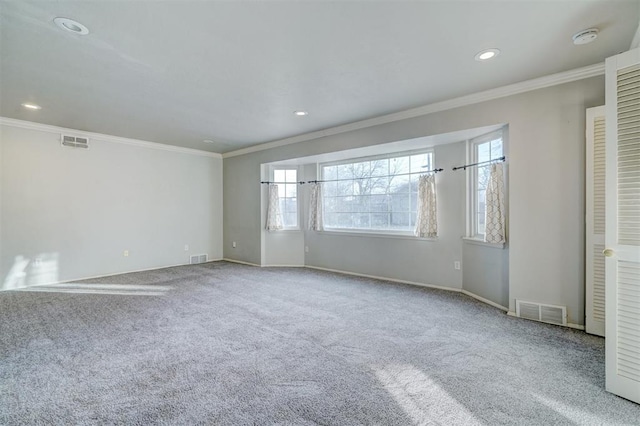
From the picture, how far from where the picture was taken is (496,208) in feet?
11.7

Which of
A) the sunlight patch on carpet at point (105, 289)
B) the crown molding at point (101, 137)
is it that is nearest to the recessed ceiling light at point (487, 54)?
the sunlight patch on carpet at point (105, 289)

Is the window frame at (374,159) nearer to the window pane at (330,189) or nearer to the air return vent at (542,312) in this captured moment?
the window pane at (330,189)

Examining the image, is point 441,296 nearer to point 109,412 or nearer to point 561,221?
point 561,221

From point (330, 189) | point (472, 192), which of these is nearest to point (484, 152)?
point (472, 192)

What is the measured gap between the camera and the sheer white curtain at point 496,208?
140 inches

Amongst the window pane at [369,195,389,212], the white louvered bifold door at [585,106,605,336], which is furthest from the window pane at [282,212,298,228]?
the white louvered bifold door at [585,106,605,336]

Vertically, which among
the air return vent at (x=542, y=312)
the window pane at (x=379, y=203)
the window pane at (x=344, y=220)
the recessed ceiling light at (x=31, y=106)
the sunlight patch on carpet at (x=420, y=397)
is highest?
the recessed ceiling light at (x=31, y=106)

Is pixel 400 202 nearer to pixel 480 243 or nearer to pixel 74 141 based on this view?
pixel 480 243

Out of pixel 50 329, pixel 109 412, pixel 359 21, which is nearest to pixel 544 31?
pixel 359 21

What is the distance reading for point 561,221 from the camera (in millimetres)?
3096

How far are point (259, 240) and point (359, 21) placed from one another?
488cm

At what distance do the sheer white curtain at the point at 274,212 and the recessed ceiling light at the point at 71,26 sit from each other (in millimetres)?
4149

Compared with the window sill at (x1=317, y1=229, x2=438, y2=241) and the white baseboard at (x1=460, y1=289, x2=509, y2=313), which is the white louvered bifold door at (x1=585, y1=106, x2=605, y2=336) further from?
the window sill at (x1=317, y1=229, x2=438, y2=241)

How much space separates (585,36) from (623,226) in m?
1.56
